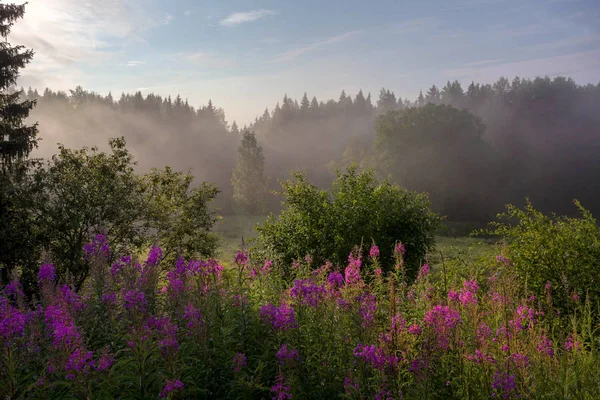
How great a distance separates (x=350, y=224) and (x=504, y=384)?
34.1 ft

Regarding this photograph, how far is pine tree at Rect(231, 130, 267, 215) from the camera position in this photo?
6119 centimetres

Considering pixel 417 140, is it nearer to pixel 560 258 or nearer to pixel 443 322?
pixel 560 258

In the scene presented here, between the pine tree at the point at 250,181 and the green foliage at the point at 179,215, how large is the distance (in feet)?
131

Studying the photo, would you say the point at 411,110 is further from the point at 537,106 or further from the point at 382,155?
the point at 537,106

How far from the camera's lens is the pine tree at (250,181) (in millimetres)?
61188

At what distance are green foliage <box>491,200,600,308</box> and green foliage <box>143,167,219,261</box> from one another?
12.4 metres

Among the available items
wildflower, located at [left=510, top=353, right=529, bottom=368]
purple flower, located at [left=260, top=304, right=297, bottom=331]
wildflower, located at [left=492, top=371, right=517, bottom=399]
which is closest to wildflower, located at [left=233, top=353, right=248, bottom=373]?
purple flower, located at [left=260, top=304, right=297, bottom=331]

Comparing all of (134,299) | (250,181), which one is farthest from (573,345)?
(250,181)

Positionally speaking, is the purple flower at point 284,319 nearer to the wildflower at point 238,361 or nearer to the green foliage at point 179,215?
the wildflower at point 238,361

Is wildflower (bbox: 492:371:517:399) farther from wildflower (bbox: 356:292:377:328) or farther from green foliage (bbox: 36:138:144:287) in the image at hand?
green foliage (bbox: 36:138:144:287)

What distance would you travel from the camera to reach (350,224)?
1404cm

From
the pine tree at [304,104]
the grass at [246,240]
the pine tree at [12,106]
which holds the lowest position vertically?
the grass at [246,240]

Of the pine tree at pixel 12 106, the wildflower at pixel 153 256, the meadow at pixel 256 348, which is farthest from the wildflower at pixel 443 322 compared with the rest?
the pine tree at pixel 12 106

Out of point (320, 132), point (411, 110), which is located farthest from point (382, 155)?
point (320, 132)
